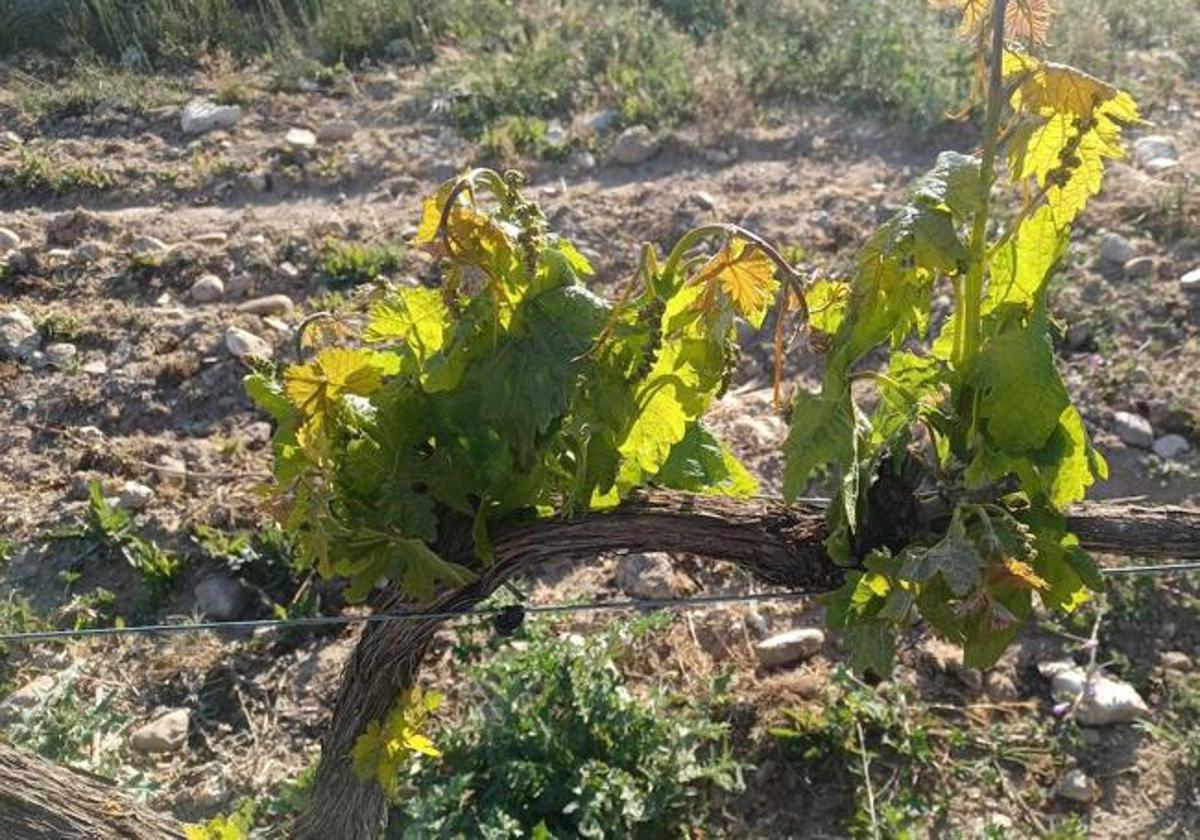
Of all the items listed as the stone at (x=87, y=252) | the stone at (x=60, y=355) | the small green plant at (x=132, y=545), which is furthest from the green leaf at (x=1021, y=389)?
the stone at (x=87, y=252)

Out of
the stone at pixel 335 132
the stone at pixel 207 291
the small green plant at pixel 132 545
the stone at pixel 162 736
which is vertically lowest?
the stone at pixel 162 736

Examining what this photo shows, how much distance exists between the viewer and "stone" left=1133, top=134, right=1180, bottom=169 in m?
5.50

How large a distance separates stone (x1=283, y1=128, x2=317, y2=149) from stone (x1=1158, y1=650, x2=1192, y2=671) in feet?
13.9

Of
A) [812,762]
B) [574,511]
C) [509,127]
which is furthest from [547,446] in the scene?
[509,127]

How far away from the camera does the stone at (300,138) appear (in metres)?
6.15

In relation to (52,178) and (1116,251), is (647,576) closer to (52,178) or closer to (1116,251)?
(1116,251)

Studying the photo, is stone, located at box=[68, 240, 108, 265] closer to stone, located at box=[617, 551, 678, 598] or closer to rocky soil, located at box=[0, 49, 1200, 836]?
rocky soil, located at box=[0, 49, 1200, 836]

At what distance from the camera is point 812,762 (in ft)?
11.3

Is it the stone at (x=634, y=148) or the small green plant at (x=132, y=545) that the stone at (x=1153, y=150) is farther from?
the small green plant at (x=132, y=545)

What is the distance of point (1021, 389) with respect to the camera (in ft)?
6.47

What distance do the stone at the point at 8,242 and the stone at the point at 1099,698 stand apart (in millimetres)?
4256

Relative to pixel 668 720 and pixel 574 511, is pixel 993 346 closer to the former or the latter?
pixel 574 511

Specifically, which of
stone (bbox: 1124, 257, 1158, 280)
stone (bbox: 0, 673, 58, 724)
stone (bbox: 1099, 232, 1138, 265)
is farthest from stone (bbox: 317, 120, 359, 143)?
stone (bbox: 1124, 257, 1158, 280)

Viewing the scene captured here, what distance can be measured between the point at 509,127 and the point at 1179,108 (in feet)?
9.79
